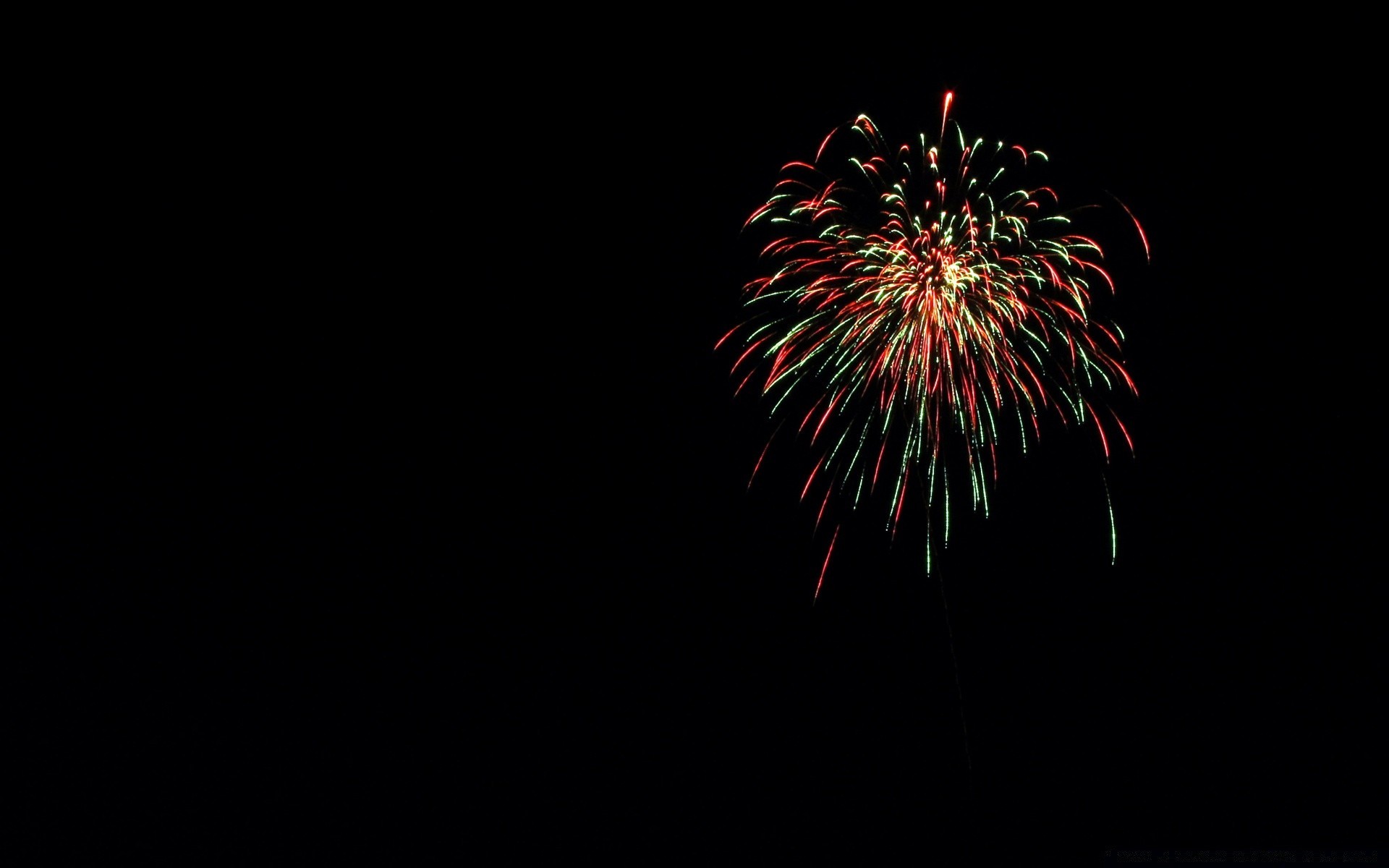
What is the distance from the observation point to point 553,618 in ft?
110

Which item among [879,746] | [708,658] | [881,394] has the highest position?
[881,394]

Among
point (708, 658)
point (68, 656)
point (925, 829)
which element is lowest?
point (925, 829)

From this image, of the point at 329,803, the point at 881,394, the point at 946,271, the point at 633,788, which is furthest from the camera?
the point at 633,788

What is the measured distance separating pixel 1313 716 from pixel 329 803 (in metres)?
25.8

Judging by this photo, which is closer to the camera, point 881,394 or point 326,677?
point 881,394

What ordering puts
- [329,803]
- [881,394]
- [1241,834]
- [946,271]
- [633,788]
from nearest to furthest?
[946,271], [881,394], [1241,834], [329,803], [633,788]

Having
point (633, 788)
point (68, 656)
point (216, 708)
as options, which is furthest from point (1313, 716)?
point (68, 656)

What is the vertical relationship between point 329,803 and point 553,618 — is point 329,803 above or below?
below

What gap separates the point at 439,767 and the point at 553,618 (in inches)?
209

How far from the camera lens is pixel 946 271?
32.4ft

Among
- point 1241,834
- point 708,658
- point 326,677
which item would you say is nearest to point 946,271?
point 1241,834

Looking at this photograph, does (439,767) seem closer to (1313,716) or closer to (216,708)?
A: (216,708)

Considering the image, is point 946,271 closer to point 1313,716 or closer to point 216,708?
point 1313,716

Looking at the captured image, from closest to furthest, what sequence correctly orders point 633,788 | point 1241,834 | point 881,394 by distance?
point 881,394
point 1241,834
point 633,788
